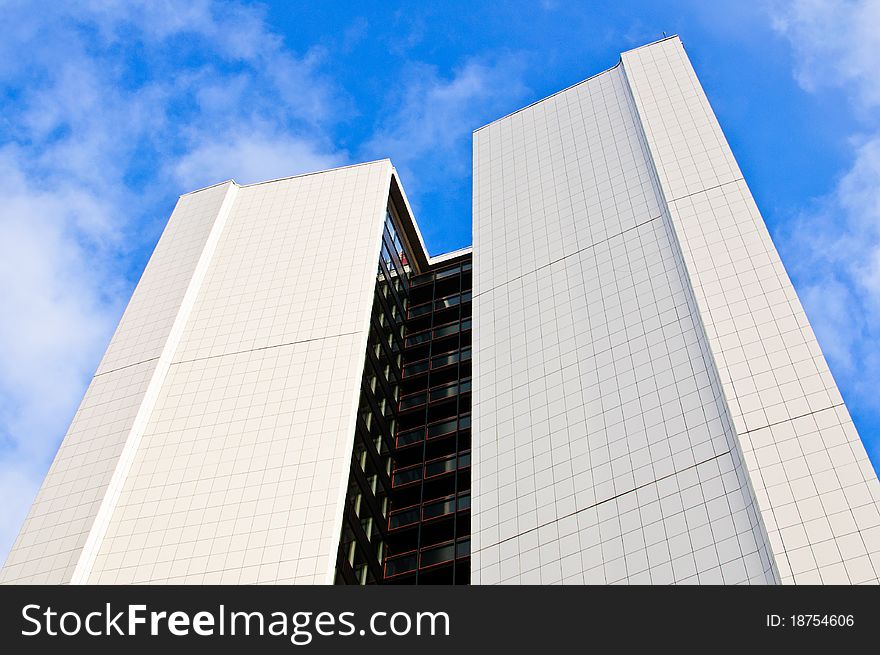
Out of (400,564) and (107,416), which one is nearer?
(400,564)

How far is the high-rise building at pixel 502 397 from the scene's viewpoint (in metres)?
37.1

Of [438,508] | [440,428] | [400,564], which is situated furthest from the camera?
[440,428]

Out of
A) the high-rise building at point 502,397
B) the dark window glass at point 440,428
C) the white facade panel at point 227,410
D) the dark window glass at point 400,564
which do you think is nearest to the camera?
the high-rise building at point 502,397

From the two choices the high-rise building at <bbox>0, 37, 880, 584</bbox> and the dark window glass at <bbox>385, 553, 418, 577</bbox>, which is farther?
the dark window glass at <bbox>385, 553, 418, 577</bbox>

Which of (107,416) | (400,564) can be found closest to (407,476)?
(400,564)

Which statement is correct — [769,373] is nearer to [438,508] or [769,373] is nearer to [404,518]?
[438,508]

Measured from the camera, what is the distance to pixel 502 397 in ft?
160

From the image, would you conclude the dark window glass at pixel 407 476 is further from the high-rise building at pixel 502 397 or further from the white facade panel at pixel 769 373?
the white facade panel at pixel 769 373

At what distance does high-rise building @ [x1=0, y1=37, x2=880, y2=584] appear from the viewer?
37.1 m

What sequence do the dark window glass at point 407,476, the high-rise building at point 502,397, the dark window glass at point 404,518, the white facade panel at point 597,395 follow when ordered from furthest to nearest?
the dark window glass at point 407,476 → the dark window glass at point 404,518 → the high-rise building at point 502,397 → the white facade panel at point 597,395

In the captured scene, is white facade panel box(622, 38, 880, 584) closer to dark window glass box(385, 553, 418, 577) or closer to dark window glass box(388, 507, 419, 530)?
dark window glass box(385, 553, 418, 577)

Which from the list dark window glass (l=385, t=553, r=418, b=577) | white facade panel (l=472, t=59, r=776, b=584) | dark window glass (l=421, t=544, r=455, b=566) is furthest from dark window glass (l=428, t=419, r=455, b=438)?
dark window glass (l=385, t=553, r=418, b=577)

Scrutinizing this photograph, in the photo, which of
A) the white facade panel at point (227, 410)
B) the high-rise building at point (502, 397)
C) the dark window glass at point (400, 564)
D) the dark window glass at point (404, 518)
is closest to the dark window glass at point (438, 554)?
the high-rise building at point (502, 397)

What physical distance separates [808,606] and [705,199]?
33191 mm
